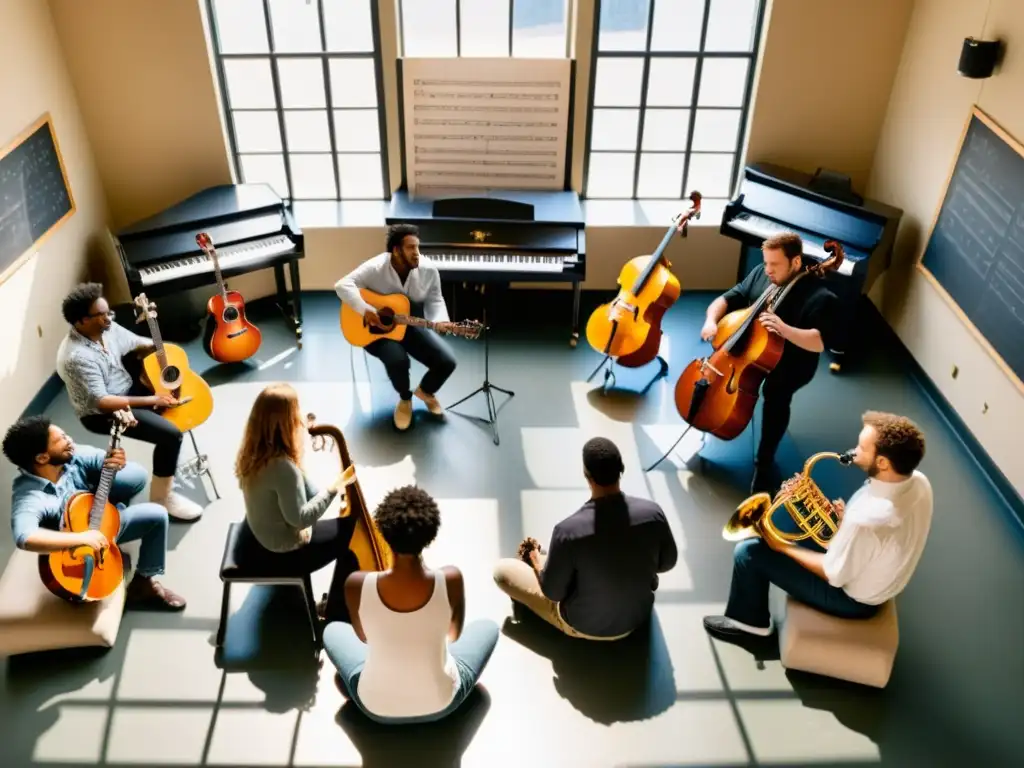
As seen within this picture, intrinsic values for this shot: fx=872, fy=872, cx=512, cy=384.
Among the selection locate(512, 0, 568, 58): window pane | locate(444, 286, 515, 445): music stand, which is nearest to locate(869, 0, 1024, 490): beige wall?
locate(444, 286, 515, 445): music stand

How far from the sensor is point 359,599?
9.27 feet

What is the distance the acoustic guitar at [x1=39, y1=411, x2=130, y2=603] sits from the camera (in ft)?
11.2

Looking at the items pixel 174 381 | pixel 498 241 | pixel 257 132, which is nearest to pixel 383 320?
pixel 498 241

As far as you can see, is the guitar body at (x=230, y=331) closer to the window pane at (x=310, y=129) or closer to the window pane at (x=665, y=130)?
the window pane at (x=310, y=129)

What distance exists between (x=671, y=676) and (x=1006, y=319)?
8.84 ft

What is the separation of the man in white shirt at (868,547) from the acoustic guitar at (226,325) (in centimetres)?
327

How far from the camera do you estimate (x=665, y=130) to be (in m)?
14.4

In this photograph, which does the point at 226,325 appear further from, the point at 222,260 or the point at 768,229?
the point at 768,229

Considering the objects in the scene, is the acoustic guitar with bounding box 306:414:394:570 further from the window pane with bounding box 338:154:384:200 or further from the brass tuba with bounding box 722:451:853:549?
the window pane with bounding box 338:154:384:200

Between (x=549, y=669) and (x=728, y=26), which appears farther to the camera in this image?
(x=728, y=26)

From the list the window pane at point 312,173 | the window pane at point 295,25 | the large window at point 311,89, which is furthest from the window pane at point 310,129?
the window pane at point 295,25

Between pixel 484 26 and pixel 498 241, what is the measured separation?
447 inches

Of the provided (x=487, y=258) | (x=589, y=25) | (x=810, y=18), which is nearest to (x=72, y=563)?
(x=487, y=258)

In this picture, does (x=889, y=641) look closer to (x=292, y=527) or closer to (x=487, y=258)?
(x=292, y=527)
